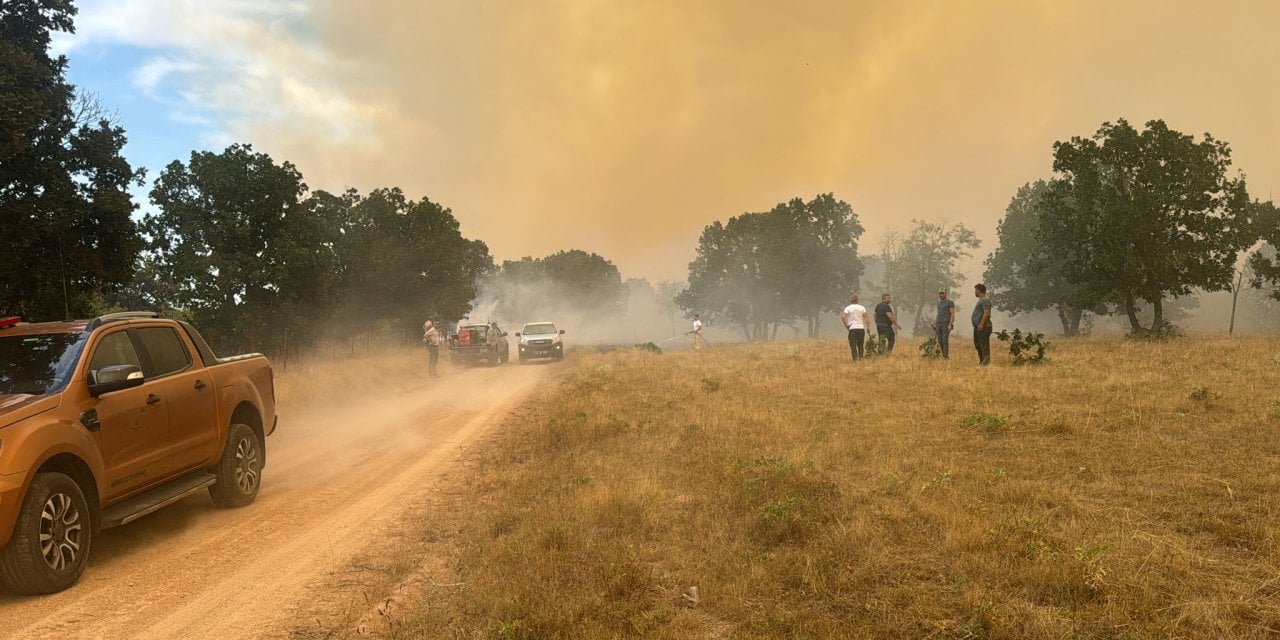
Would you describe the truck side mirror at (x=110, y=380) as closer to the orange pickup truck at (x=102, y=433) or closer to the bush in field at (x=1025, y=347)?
the orange pickup truck at (x=102, y=433)

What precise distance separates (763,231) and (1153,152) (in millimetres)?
45354

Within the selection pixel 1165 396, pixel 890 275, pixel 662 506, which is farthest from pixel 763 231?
pixel 662 506

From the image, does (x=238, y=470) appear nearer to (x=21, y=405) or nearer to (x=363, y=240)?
(x=21, y=405)

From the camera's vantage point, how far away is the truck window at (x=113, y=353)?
5.92 m

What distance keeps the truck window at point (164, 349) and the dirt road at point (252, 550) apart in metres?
1.62

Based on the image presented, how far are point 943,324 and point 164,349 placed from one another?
17.7 m

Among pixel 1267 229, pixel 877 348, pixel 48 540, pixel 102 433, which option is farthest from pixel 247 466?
pixel 1267 229

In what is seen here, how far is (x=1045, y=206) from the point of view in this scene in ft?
104

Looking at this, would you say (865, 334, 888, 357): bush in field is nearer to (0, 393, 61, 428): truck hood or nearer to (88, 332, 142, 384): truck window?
(88, 332, 142, 384): truck window

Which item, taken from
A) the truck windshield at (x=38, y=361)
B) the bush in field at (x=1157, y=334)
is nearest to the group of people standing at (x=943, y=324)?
the bush in field at (x=1157, y=334)

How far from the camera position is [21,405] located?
4.99m

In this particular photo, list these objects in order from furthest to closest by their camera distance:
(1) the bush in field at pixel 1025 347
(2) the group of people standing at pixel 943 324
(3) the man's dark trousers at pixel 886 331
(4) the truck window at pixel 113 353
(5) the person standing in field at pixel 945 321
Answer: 1. (3) the man's dark trousers at pixel 886 331
2. (5) the person standing in field at pixel 945 321
3. (2) the group of people standing at pixel 943 324
4. (1) the bush in field at pixel 1025 347
5. (4) the truck window at pixel 113 353

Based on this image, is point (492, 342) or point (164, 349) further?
point (492, 342)

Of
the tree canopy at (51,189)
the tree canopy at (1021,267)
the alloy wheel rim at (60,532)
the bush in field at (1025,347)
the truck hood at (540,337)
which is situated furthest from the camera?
the tree canopy at (1021,267)
